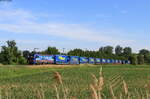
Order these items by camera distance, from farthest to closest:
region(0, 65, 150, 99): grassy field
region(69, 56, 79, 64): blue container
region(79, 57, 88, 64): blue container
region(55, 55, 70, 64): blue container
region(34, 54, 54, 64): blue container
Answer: region(79, 57, 88, 64): blue container < region(69, 56, 79, 64): blue container < region(55, 55, 70, 64): blue container < region(34, 54, 54, 64): blue container < region(0, 65, 150, 99): grassy field

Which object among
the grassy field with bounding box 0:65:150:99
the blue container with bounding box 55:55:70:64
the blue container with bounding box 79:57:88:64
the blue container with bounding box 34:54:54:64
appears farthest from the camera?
the blue container with bounding box 79:57:88:64

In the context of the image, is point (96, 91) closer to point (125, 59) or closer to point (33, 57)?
point (33, 57)

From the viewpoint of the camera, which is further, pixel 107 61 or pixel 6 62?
pixel 107 61

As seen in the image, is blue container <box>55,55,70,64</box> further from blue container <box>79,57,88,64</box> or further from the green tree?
the green tree

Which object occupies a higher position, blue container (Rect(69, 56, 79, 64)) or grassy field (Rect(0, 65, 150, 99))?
blue container (Rect(69, 56, 79, 64))

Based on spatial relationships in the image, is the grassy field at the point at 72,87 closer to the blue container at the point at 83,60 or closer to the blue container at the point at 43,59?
the blue container at the point at 43,59

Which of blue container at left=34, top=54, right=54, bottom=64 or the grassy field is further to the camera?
blue container at left=34, top=54, right=54, bottom=64

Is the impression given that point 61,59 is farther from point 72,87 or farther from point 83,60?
point 72,87

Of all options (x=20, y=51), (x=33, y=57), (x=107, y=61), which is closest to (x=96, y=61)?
(x=107, y=61)

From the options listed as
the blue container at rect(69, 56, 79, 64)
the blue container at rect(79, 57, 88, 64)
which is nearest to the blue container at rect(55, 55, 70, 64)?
the blue container at rect(69, 56, 79, 64)

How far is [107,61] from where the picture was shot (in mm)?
126812

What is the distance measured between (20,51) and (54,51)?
23.0 metres

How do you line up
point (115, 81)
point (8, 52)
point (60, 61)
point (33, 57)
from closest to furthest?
1. point (115, 81)
2. point (33, 57)
3. point (60, 61)
4. point (8, 52)

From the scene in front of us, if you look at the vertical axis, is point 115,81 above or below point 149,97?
above
